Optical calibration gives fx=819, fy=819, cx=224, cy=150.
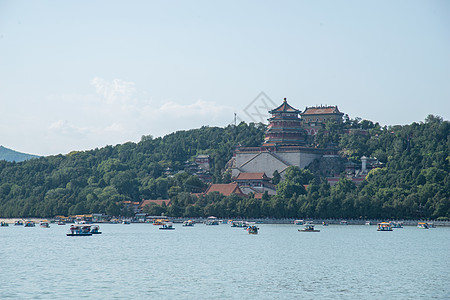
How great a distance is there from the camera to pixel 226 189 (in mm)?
167625

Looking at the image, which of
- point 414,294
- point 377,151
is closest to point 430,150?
point 377,151

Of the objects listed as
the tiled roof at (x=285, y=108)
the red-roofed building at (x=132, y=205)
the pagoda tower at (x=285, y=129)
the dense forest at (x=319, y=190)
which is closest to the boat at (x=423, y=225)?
the dense forest at (x=319, y=190)

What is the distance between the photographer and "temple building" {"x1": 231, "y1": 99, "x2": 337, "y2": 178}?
6880 inches

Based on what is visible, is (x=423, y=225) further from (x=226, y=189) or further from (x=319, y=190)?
(x=226, y=189)

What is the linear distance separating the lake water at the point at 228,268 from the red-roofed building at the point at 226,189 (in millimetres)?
62890

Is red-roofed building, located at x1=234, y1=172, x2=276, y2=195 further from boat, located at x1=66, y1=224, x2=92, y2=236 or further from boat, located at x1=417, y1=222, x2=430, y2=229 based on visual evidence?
boat, located at x1=66, y1=224, x2=92, y2=236

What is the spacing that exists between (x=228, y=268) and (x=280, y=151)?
4371 inches

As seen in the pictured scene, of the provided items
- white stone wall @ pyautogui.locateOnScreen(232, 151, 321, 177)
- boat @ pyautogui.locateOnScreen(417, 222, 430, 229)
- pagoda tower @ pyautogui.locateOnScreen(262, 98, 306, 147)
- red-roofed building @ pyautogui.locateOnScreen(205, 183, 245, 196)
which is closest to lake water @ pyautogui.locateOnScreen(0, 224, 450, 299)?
boat @ pyautogui.locateOnScreen(417, 222, 430, 229)

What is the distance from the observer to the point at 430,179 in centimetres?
14300

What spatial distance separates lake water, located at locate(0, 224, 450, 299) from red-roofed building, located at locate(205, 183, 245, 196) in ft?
206

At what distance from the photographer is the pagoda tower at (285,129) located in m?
182

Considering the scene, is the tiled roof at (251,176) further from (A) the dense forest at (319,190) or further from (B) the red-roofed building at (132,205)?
A: (B) the red-roofed building at (132,205)

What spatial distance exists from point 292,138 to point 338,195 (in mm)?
42088

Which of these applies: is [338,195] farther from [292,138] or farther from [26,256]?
[26,256]
